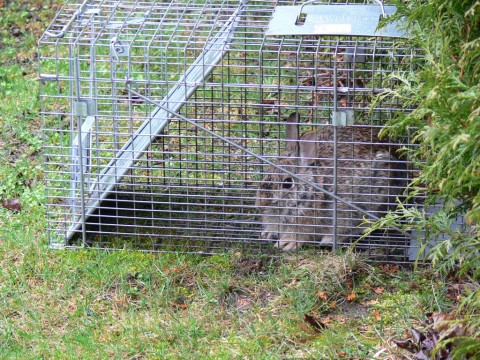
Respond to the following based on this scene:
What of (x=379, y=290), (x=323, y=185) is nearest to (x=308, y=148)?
(x=323, y=185)

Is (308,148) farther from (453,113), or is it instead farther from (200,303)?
(453,113)

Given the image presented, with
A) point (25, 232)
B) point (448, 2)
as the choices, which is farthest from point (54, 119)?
point (448, 2)

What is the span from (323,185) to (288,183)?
27cm

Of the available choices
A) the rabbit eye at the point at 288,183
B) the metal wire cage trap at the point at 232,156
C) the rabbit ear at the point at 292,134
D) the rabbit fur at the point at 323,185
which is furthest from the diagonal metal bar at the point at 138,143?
the rabbit eye at the point at 288,183

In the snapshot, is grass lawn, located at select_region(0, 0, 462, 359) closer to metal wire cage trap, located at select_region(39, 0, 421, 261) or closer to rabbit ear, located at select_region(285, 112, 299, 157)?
metal wire cage trap, located at select_region(39, 0, 421, 261)

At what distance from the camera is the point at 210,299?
504 centimetres

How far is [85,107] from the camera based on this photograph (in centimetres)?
539

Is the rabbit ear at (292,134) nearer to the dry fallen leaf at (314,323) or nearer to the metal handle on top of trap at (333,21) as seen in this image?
the metal handle on top of trap at (333,21)

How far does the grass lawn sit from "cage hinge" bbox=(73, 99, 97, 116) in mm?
963

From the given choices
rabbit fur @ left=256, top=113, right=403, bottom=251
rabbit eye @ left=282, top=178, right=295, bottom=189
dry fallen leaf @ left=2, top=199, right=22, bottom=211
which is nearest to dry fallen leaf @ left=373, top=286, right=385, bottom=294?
rabbit fur @ left=256, top=113, right=403, bottom=251

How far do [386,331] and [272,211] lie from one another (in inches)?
56.9

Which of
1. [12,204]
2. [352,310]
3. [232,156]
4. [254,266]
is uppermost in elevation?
[232,156]

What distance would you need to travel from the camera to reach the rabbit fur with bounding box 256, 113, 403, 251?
17.8ft

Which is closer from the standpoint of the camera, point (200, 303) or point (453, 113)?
point (453, 113)
